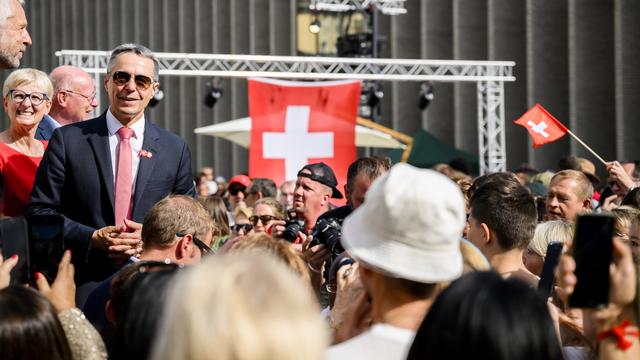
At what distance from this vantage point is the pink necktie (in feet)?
17.6

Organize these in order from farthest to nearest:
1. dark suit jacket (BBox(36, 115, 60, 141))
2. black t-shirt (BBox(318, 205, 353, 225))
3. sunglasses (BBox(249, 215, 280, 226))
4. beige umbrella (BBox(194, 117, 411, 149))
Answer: beige umbrella (BBox(194, 117, 411, 149)), sunglasses (BBox(249, 215, 280, 226)), black t-shirt (BBox(318, 205, 353, 225)), dark suit jacket (BBox(36, 115, 60, 141))

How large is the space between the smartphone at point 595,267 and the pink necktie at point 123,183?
274cm

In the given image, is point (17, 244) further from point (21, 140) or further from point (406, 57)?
point (406, 57)

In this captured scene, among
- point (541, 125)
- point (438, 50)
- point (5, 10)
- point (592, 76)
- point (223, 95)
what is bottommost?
point (541, 125)

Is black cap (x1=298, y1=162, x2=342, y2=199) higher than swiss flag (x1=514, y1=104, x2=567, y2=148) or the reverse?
the reverse

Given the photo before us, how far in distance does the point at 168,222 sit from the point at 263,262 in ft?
7.82

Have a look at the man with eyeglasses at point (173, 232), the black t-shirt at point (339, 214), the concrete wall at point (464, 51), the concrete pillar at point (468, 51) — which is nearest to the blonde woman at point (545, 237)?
the black t-shirt at point (339, 214)

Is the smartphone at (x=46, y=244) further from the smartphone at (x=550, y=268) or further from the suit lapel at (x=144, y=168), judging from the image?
the smartphone at (x=550, y=268)

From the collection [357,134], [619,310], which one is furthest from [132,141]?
[357,134]

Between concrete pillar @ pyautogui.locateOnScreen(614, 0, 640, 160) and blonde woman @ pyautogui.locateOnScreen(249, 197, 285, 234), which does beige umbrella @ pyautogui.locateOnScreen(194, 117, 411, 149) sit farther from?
blonde woman @ pyautogui.locateOnScreen(249, 197, 285, 234)

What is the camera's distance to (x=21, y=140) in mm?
5867

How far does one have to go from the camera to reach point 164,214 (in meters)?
4.73

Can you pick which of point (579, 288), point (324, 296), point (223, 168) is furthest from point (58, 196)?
point (223, 168)

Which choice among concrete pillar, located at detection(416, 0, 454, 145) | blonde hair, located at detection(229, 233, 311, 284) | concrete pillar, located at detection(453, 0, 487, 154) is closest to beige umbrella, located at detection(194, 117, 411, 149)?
concrete pillar, located at detection(453, 0, 487, 154)
